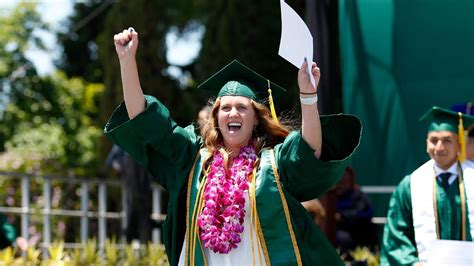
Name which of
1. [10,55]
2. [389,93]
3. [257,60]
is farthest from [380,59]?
[10,55]

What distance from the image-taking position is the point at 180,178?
508cm

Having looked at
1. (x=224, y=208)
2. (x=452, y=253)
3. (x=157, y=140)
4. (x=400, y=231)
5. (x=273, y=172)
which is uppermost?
(x=157, y=140)

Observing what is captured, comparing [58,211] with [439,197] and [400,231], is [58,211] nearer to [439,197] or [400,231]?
[400,231]

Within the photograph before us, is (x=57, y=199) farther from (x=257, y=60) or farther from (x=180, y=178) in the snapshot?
(x=180, y=178)

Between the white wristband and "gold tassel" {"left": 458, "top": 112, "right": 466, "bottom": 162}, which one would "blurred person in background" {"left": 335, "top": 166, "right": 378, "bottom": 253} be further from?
the white wristband

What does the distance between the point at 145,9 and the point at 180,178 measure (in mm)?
11177

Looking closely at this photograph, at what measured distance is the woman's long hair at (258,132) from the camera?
16.8 ft

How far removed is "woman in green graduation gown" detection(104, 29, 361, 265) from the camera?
486 cm

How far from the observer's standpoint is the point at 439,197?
6871 millimetres

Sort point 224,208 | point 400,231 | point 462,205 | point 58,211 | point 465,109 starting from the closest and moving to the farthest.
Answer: point 224,208, point 462,205, point 400,231, point 465,109, point 58,211

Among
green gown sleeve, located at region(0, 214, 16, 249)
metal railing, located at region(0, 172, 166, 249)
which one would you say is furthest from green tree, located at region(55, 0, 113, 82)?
green gown sleeve, located at region(0, 214, 16, 249)

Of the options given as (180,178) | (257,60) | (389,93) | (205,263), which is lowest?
(205,263)

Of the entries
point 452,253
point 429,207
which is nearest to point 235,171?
point 452,253

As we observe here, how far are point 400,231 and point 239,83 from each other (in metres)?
2.21
